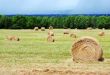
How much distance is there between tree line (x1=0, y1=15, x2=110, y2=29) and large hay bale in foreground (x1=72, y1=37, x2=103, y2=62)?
117ft

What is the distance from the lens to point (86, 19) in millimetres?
61594

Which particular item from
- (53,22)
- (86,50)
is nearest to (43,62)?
(86,50)

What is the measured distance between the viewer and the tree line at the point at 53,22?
60344 mm

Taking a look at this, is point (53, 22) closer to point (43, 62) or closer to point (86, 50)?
point (86, 50)

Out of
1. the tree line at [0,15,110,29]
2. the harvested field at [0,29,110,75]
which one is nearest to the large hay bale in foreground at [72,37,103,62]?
the harvested field at [0,29,110,75]

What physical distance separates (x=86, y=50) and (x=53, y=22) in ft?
123

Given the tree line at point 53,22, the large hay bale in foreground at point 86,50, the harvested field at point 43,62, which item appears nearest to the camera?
the harvested field at point 43,62

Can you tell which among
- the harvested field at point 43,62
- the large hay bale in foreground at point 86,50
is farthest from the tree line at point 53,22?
the large hay bale in foreground at point 86,50

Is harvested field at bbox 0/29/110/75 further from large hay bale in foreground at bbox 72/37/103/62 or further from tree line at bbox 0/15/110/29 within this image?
tree line at bbox 0/15/110/29

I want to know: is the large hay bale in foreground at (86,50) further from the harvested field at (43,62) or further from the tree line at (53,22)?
the tree line at (53,22)

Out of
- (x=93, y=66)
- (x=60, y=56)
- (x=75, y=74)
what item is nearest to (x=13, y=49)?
(x=60, y=56)

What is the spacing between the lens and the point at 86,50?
2444cm

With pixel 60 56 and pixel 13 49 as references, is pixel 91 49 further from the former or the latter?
pixel 13 49

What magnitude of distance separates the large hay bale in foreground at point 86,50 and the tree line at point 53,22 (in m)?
35.6
